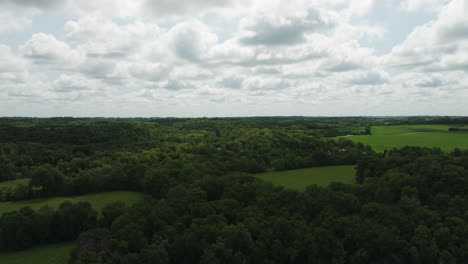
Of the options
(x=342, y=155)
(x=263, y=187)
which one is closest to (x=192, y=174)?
(x=263, y=187)

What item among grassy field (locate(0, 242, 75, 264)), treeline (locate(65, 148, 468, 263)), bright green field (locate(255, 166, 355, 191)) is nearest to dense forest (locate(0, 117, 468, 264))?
treeline (locate(65, 148, 468, 263))

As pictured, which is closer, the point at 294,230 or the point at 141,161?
the point at 294,230

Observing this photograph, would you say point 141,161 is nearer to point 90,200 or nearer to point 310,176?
point 90,200

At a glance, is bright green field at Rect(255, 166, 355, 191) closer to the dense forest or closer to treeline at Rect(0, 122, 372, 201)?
treeline at Rect(0, 122, 372, 201)

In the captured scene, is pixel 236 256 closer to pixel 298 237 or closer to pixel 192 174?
pixel 298 237

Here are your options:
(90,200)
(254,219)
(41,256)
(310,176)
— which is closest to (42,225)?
(41,256)

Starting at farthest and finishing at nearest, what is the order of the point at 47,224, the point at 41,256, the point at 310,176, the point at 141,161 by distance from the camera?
the point at 141,161 → the point at 310,176 → the point at 47,224 → the point at 41,256
